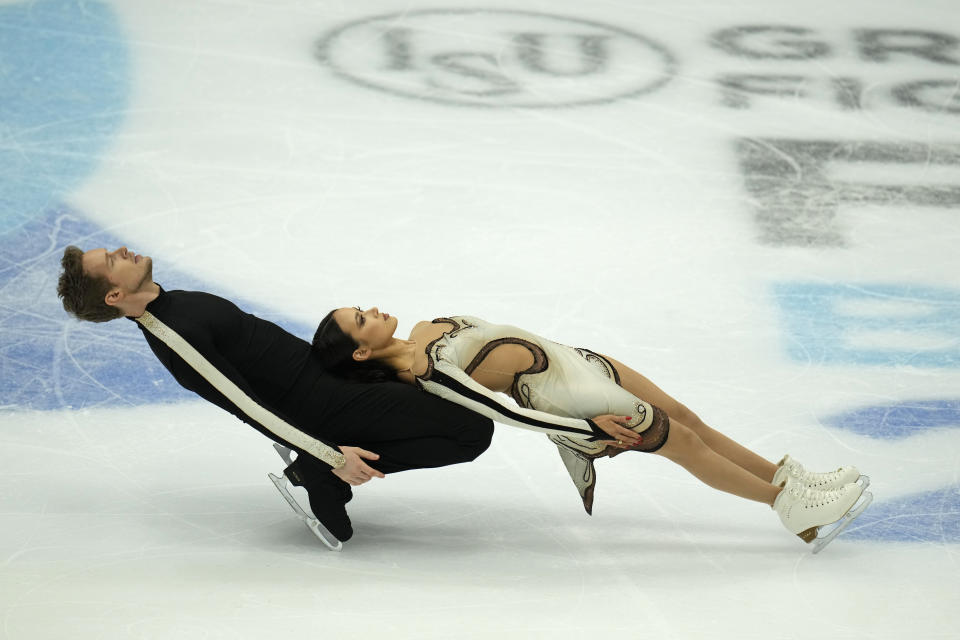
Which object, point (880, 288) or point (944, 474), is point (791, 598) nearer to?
point (944, 474)

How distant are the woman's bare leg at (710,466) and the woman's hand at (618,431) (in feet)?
0.43

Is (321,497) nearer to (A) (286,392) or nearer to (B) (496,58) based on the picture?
(A) (286,392)

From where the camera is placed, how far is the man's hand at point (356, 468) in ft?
12.4

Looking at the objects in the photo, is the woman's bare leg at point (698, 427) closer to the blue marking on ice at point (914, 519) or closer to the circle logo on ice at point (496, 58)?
the blue marking on ice at point (914, 519)

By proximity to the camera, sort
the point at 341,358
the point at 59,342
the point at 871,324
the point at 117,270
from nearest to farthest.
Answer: the point at 117,270
the point at 341,358
the point at 59,342
the point at 871,324

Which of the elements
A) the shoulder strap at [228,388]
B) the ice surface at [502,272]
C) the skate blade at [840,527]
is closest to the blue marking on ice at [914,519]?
the ice surface at [502,272]

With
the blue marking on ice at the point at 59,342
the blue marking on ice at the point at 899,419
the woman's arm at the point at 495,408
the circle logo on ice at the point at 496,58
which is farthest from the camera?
the circle logo on ice at the point at 496,58

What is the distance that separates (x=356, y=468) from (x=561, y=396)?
0.70 m

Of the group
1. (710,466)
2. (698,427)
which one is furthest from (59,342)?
(710,466)

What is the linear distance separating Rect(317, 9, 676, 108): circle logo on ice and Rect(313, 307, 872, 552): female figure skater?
3.86 meters

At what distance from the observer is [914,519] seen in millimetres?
4344

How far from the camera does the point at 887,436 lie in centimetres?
489

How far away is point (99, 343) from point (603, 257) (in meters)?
2.52

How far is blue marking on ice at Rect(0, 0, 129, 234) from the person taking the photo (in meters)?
6.57
